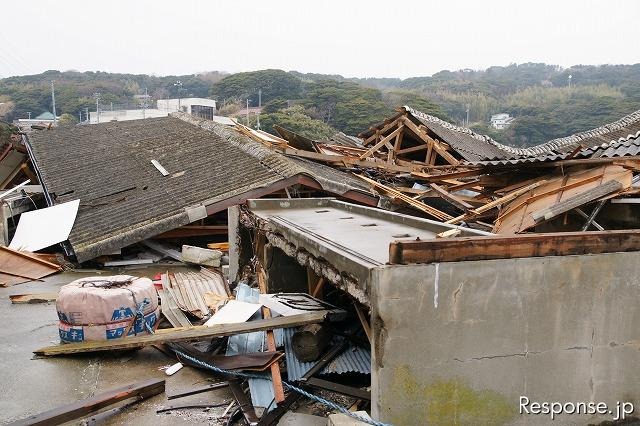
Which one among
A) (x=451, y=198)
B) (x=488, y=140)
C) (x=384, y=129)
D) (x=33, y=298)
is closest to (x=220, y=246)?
(x=33, y=298)

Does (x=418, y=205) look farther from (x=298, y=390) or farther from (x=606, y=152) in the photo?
(x=298, y=390)

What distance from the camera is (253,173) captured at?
1262 centimetres

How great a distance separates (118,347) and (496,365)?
3929 mm

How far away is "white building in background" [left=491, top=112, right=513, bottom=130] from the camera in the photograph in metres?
80.2

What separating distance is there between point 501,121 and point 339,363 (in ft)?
277

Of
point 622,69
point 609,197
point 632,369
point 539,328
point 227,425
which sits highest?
point 622,69

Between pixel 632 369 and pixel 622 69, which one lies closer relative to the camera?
pixel 632 369

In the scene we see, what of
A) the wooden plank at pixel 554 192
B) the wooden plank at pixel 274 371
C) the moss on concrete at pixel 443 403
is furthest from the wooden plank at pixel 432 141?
the moss on concrete at pixel 443 403

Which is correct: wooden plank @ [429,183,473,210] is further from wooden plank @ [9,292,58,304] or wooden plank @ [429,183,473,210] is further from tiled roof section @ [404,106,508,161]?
wooden plank @ [9,292,58,304]

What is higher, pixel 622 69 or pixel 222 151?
pixel 622 69

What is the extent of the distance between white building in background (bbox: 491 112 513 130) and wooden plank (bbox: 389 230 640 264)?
253 ft

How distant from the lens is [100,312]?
20.4ft

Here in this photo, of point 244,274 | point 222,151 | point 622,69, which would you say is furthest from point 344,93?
point 622,69

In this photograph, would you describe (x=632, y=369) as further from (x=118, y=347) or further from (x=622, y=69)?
(x=622, y=69)
